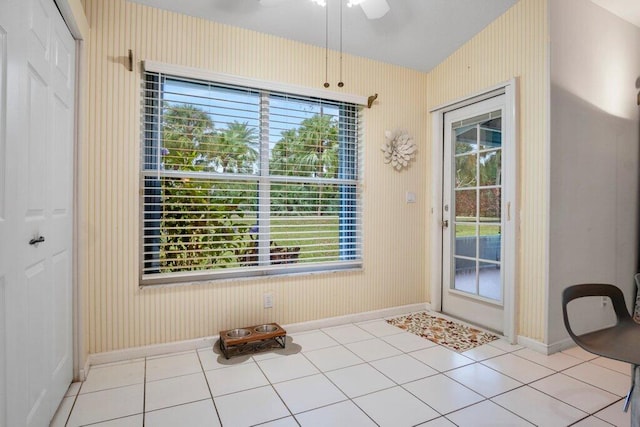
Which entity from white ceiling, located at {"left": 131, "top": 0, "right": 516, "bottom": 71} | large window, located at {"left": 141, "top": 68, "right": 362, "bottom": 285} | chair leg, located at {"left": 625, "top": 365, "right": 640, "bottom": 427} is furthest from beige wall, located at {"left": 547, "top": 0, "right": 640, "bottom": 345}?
large window, located at {"left": 141, "top": 68, "right": 362, "bottom": 285}

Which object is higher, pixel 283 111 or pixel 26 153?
pixel 283 111

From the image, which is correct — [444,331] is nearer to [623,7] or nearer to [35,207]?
[35,207]

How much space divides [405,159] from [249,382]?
2.49 metres

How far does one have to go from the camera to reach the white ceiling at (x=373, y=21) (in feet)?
8.31

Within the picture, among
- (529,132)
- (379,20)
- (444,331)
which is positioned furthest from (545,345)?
(379,20)

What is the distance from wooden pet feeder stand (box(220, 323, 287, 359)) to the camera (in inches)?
95.4

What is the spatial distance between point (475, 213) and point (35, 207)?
128 inches

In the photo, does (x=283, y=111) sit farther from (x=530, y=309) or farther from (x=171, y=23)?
(x=530, y=309)

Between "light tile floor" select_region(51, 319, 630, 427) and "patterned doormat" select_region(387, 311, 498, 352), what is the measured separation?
12 cm

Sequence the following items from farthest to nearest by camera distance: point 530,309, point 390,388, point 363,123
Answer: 1. point 363,123
2. point 530,309
3. point 390,388

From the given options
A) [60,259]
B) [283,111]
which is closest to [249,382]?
[60,259]

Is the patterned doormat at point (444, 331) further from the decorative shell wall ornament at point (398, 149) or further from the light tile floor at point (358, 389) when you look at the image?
the decorative shell wall ornament at point (398, 149)

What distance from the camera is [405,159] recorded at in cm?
340

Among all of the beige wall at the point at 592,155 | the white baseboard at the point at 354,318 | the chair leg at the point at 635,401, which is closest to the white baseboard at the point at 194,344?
the white baseboard at the point at 354,318
